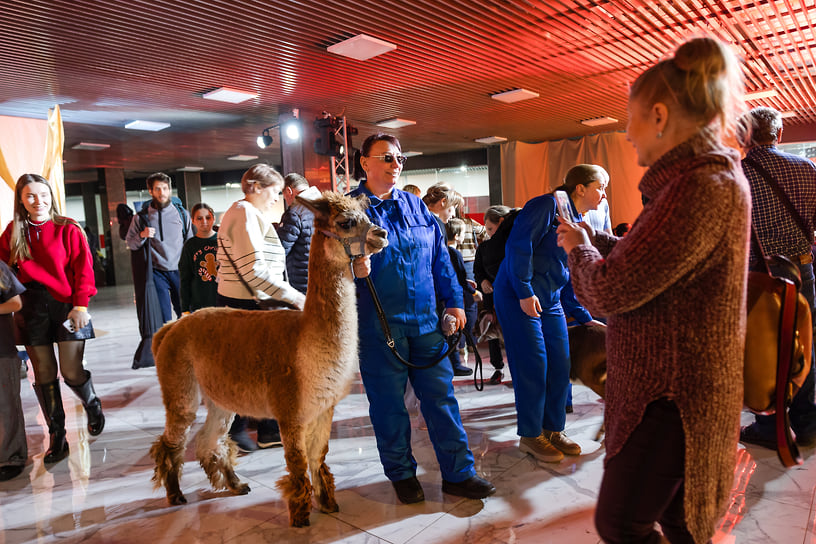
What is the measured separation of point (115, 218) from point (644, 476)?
1834 cm

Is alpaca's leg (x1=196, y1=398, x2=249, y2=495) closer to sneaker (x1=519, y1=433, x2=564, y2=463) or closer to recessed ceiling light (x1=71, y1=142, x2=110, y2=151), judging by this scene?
sneaker (x1=519, y1=433, x2=564, y2=463)

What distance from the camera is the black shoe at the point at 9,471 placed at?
3160mm

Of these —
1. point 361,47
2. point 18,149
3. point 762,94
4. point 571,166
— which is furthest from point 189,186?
point 762,94

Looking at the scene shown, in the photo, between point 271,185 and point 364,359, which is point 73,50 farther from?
point 364,359

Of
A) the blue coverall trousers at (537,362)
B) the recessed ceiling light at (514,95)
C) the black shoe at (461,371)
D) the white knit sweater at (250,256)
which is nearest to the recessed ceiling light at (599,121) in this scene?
the recessed ceiling light at (514,95)

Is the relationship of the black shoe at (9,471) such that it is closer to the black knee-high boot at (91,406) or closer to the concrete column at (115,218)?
the black knee-high boot at (91,406)

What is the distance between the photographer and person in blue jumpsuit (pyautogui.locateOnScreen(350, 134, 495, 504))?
2545mm

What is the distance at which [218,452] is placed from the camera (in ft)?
9.12

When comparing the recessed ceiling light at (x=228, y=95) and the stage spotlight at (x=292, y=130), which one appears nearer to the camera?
the recessed ceiling light at (x=228, y=95)

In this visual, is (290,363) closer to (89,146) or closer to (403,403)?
(403,403)

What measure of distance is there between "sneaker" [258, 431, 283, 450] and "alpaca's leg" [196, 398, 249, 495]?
629 millimetres

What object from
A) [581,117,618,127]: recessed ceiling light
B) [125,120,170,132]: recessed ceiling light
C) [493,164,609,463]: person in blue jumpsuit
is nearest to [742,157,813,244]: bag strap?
[493,164,609,463]: person in blue jumpsuit

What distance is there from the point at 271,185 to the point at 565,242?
2324mm

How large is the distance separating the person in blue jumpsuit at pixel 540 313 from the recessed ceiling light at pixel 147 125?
31.8 feet
